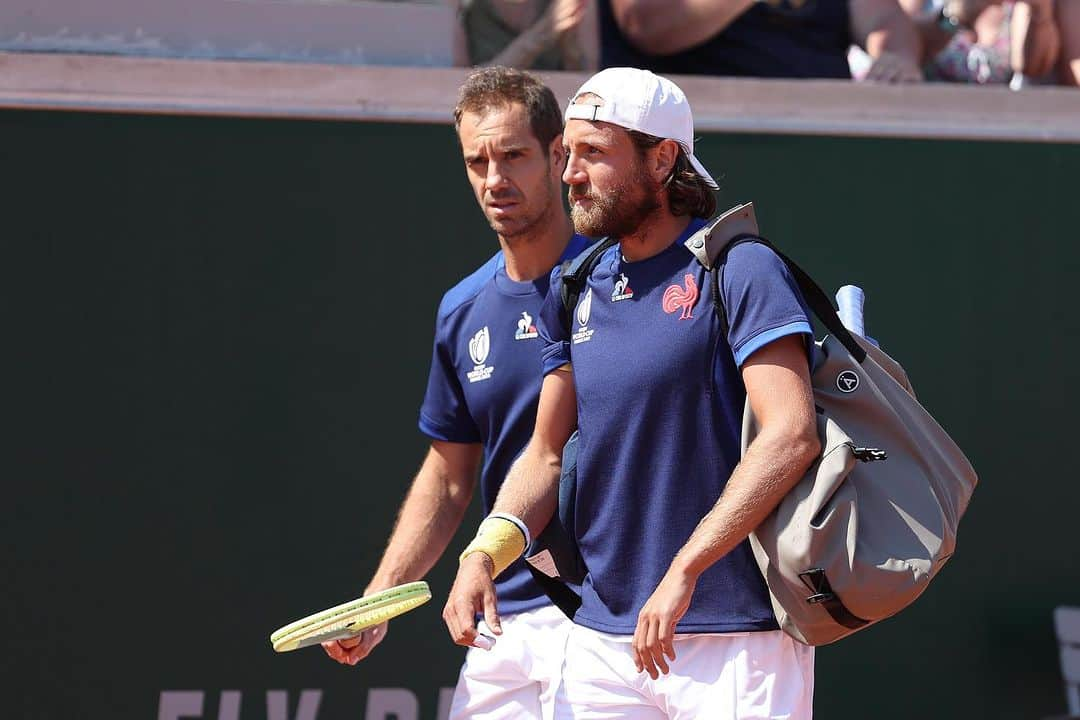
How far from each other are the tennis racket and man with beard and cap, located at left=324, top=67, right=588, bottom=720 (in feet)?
1.53

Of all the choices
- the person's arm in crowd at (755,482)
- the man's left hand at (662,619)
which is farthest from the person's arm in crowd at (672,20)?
the man's left hand at (662,619)

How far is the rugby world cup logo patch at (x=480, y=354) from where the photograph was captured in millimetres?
3518

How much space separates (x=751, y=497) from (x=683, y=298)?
0.44m

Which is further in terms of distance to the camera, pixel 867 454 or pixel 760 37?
pixel 760 37

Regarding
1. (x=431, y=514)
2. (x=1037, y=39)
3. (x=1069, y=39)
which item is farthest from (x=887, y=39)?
(x=431, y=514)

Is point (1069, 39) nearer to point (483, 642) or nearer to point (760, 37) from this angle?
point (760, 37)

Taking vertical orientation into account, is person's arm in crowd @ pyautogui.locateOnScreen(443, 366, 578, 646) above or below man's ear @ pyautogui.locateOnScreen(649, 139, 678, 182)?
below

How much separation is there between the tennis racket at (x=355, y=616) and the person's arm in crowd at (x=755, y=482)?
0.53 m

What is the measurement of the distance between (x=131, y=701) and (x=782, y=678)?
271 cm

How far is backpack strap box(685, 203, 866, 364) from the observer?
2709 mm

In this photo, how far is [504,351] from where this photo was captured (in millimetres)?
3486

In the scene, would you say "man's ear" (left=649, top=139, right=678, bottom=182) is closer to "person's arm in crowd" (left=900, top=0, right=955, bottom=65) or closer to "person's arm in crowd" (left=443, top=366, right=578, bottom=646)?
"person's arm in crowd" (left=443, top=366, right=578, bottom=646)

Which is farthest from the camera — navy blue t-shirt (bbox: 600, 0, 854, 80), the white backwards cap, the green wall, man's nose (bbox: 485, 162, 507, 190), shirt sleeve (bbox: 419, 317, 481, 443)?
navy blue t-shirt (bbox: 600, 0, 854, 80)

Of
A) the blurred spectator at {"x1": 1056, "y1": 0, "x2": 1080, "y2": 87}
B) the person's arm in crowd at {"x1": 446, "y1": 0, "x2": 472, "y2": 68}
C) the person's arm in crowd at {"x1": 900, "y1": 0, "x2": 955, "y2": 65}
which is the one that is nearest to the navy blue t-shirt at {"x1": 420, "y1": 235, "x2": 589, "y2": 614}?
the person's arm in crowd at {"x1": 446, "y1": 0, "x2": 472, "y2": 68}
